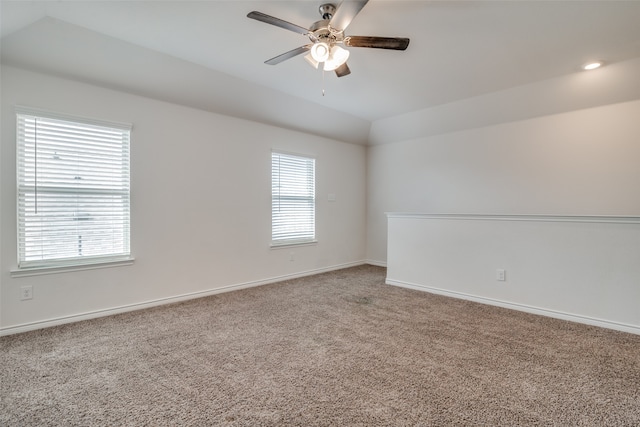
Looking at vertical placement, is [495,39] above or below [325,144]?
above

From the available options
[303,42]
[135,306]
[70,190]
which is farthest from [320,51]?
[135,306]

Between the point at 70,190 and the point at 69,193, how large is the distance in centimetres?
3

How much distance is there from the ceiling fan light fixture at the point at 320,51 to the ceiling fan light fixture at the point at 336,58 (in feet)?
0.24

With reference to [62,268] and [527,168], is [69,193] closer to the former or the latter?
[62,268]

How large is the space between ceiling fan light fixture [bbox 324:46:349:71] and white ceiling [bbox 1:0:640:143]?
1.16ft

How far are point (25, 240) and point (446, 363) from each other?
12.4 feet

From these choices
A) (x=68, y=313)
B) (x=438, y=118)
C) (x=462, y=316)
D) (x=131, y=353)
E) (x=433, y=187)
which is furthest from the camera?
(x=433, y=187)

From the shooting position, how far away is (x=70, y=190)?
2979mm

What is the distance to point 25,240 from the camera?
9.13ft

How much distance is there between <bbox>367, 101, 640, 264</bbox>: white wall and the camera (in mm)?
3609

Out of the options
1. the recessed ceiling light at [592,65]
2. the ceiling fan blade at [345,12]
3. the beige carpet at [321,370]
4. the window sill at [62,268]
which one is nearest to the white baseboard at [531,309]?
the beige carpet at [321,370]

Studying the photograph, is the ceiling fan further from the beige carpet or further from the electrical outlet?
the electrical outlet

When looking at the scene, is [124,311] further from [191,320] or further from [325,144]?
[325,144]

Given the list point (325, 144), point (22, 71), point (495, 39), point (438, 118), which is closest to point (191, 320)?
point (22, 71)
